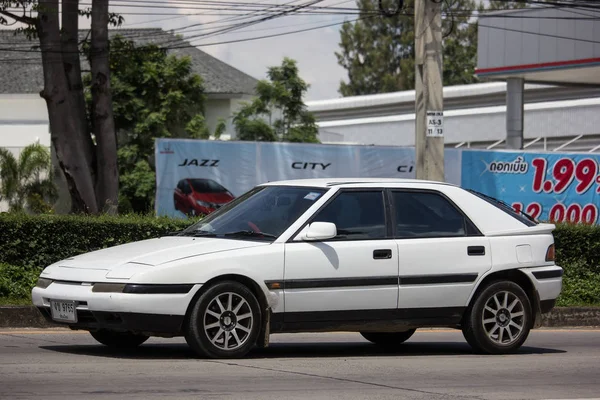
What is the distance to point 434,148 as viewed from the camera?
16422 mm

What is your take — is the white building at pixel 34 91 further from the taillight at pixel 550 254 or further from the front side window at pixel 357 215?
the front side window at pixel 357 215

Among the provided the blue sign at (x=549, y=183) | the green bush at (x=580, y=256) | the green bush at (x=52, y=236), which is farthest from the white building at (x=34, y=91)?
the green bush at (x=52, y=236)

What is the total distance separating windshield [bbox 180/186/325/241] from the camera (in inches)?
375

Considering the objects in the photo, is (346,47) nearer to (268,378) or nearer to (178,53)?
(178,53)

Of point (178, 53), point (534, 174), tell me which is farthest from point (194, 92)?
point (534, 174)

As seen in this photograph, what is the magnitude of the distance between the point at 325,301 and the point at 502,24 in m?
21.8

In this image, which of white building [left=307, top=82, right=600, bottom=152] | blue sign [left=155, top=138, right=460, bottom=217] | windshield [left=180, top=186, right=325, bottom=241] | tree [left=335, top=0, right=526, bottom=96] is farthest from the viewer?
tree [left=335, top=0, right=526, bottom=96]

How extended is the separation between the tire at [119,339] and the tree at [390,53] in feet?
227

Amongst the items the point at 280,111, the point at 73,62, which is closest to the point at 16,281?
the point at 73,62

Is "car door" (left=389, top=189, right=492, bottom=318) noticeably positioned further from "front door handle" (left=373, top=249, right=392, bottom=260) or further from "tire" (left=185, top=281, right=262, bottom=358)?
"tire" (left=185, top=281, right=262, bottom=358)

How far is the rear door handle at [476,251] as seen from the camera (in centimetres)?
1006

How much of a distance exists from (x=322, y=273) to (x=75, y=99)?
43.6ft

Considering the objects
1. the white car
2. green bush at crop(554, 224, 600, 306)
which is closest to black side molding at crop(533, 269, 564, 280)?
the white car

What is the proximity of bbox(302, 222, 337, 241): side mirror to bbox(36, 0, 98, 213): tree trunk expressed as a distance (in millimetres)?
12569
